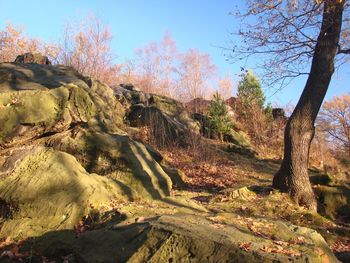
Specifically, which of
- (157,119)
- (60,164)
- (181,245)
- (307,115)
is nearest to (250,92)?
(157,119)

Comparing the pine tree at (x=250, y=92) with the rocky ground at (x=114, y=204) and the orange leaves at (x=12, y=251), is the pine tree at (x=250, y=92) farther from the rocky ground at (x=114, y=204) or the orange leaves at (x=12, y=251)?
the orange leaves at (x=12, y=251)

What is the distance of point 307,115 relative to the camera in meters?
9.39

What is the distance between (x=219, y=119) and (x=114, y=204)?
582 inches

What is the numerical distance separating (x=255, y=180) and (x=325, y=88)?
4507 mm

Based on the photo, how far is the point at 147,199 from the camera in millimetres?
7680

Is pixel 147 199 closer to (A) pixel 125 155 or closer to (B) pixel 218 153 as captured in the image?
(A) pixel 125 155

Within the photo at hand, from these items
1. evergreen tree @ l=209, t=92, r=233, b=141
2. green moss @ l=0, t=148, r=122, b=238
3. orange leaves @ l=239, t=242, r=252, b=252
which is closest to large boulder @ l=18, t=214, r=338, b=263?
orange leaves @ l=239, t=242, r=252, b=252

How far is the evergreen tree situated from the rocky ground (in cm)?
746

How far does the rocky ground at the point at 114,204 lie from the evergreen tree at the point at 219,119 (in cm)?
746

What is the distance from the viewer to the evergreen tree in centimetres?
2069

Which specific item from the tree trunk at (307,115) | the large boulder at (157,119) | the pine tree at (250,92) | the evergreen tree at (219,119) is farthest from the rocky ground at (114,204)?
the pine tree at (250,92)

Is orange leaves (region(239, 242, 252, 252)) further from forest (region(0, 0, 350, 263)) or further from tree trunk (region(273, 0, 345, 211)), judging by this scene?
tree trunk (region(273, 0, 345, 211))

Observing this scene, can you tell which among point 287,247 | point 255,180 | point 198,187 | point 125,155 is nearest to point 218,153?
point 255,180

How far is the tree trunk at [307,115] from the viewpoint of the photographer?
368 inches
